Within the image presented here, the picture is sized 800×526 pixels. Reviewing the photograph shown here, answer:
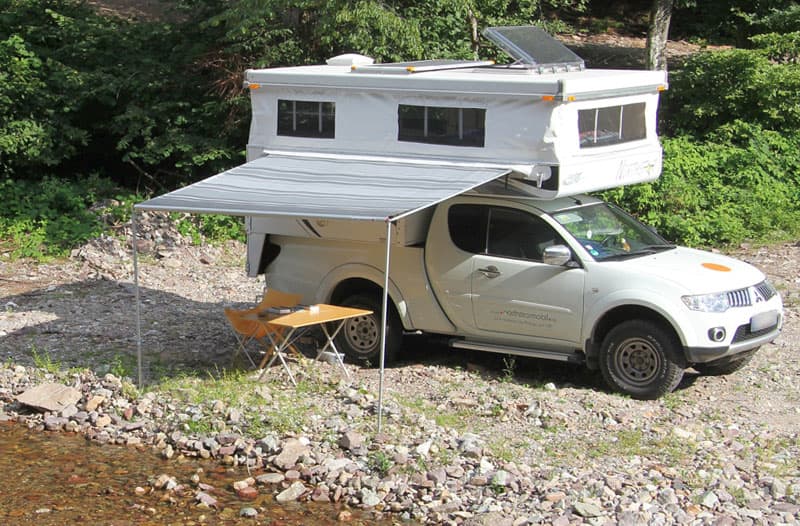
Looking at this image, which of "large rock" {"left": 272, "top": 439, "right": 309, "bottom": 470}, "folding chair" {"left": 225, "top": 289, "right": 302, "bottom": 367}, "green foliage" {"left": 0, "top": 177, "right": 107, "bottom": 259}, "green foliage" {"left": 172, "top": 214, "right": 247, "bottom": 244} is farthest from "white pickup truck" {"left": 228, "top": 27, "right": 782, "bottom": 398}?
"green foliage" {"left": 0, "top": 177, "right": 107, "bottom": 259}

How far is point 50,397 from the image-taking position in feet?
32.9

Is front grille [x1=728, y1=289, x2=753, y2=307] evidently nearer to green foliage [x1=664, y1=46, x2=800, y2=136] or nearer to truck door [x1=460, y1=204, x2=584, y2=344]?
truck door [x1=460, y1=204, x2=584, y2=344]

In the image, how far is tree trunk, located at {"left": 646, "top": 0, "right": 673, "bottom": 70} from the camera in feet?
59.6

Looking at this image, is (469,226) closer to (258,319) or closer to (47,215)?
(258,319)

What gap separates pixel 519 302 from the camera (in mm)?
9836

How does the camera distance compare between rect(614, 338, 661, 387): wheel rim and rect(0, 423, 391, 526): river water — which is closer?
rect(0, 423, 391, 526): river water

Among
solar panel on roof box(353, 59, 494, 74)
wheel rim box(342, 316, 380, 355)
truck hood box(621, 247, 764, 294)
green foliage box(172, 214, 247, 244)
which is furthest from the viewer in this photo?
green foliage box(172, 214, 247, 244)

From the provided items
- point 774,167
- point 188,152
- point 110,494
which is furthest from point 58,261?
point 774,167

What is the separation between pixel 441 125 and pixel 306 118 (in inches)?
58.6

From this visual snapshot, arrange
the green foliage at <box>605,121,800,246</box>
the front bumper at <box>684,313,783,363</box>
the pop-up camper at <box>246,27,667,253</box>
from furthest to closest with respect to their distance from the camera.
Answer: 1. the green foliage at <box>605,121,800,246</box>
2. the pop-up camper at <box>246,27,667,253</box>
3. the front bumper at <box>684,313,783,363</box>

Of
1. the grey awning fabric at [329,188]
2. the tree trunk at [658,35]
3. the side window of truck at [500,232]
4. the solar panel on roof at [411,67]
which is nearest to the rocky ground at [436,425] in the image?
the side window of truck at [500,232]

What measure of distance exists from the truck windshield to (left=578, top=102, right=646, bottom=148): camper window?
25.7 inches

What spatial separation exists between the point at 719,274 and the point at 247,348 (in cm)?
486

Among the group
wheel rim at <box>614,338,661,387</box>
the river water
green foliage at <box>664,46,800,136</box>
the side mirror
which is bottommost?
the river water
